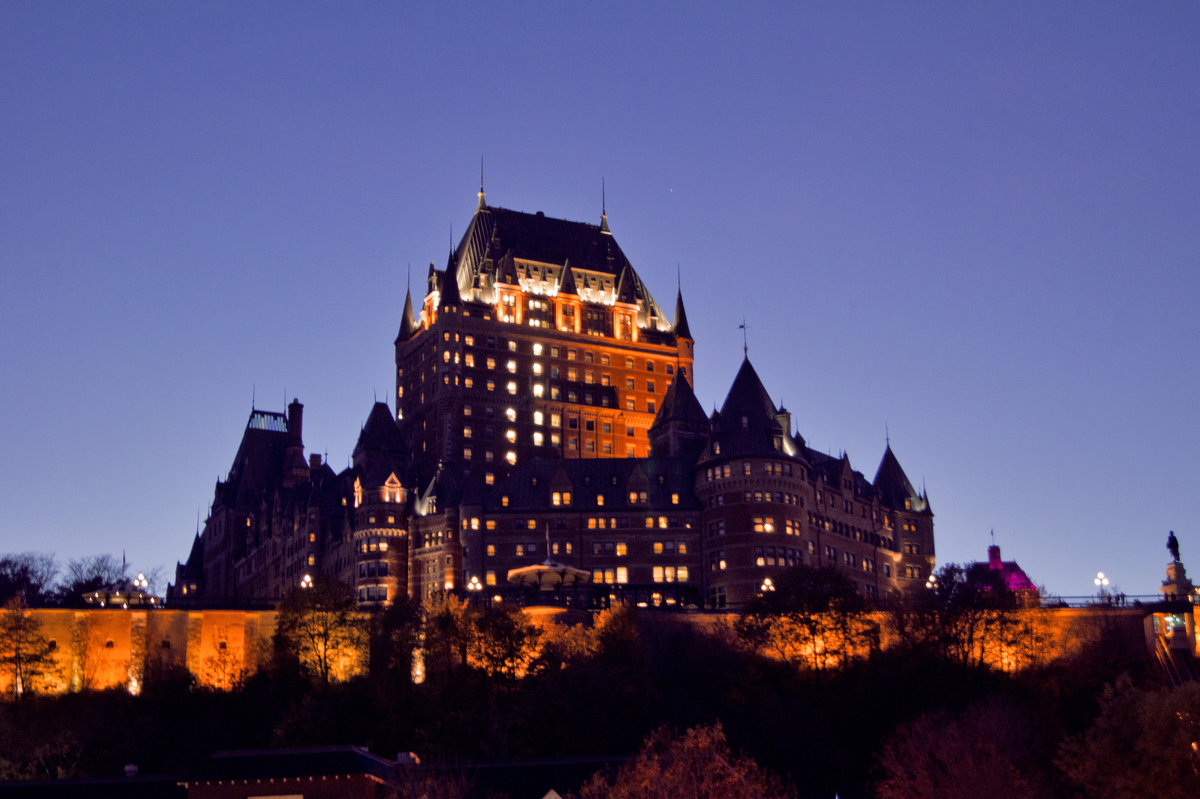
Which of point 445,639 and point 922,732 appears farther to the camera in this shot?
point 445,639

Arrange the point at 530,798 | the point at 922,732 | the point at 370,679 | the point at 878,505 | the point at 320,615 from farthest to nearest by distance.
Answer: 1. the point at 878,505
2. the point at 320,615
3. the point at 370,679
4. the point at 922,732
5. the point at 530,798

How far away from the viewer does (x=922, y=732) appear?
100375mm

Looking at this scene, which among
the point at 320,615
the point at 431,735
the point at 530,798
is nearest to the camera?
the point at 530,798

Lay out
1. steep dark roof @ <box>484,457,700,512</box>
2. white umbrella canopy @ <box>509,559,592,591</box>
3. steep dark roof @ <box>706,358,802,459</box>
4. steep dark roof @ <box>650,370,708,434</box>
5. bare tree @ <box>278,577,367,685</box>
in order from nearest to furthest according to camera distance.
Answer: bare tree @ <box>278,577,367,685</box> < white umbrella canopy @ <box>509,559,592,591</box> < steep dark roof @ <box>706,358,802,459</box> < steep dark roof @ <box>484,457,700,512</box> < steep dark roof @ <box>650,370,708,434</box>

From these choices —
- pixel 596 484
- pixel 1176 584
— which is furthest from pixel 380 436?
pixel 1176 584

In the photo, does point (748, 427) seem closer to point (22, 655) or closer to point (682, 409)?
point (682, 409)

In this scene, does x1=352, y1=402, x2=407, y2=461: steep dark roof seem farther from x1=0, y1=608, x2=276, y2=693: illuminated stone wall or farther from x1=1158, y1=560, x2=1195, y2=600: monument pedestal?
x1=1158, y1=560, x2=1195, y2=600: monument pedestal

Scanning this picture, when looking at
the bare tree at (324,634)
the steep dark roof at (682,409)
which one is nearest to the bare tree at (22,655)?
the bare tree at (324,634)

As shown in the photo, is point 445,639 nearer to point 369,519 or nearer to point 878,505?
point 369,519

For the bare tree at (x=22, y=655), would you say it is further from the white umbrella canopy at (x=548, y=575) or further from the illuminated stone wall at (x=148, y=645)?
the white umbrella canopy at (x=548, y=575)

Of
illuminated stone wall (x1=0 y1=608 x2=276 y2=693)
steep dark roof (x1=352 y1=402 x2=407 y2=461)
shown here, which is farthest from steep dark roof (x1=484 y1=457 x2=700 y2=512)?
illuminated stone wall (x1=0 y1=608 x2=276 y2=693)

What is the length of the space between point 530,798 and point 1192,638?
6617 centimetres

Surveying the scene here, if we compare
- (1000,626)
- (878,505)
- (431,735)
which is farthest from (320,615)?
(878,505)

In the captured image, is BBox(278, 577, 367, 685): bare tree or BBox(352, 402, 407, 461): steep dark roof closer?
BBox(278, 577, 367, 685): bare tree
